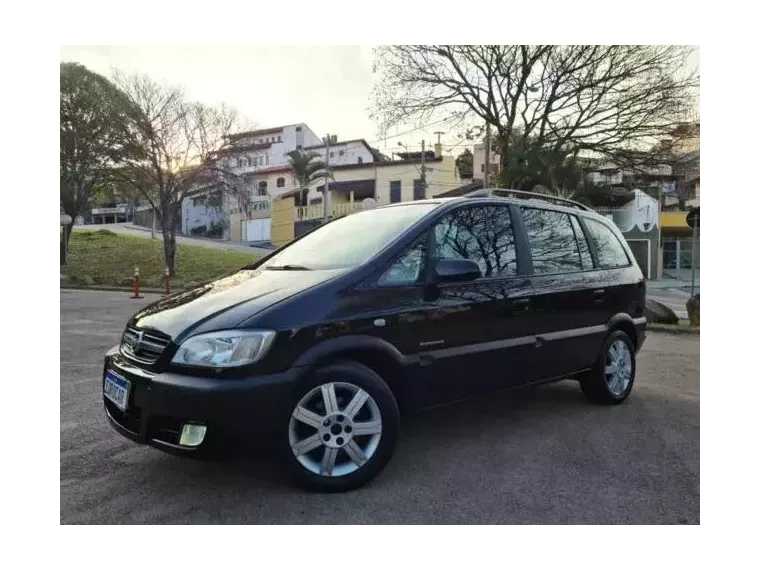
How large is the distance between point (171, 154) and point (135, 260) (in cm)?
635

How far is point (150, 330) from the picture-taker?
3010 mm

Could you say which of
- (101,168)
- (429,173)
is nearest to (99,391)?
(101,168)

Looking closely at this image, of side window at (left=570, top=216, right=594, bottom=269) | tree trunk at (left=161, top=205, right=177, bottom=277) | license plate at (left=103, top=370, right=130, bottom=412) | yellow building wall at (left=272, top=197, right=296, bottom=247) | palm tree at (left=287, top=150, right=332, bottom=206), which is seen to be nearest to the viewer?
license plate at (left=103, top=370, right=130, bottom=412)

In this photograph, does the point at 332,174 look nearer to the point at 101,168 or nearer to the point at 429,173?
the point at 429,173

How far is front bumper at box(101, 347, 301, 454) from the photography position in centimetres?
269

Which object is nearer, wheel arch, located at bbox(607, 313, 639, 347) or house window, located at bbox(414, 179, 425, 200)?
wheel arch, located at bbox(607, 313, 639, 347)

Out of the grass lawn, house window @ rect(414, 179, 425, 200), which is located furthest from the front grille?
house window @ rect(414, 179, 425, 200)

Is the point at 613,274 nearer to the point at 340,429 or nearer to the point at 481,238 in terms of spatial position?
the point at 481,238

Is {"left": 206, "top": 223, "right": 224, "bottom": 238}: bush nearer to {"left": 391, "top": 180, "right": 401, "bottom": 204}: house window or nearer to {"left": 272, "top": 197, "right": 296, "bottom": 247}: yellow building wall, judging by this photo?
{"left": 272, "top": 197, "right": 296, "bottom": 247}: yellow building wall

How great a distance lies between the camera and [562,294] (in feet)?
13.8

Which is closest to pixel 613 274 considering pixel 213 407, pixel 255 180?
pixel 213 407

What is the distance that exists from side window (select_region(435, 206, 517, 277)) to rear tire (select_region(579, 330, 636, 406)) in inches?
53.6

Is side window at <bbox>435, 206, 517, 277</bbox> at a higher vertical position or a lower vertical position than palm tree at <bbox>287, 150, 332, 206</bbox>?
lower
